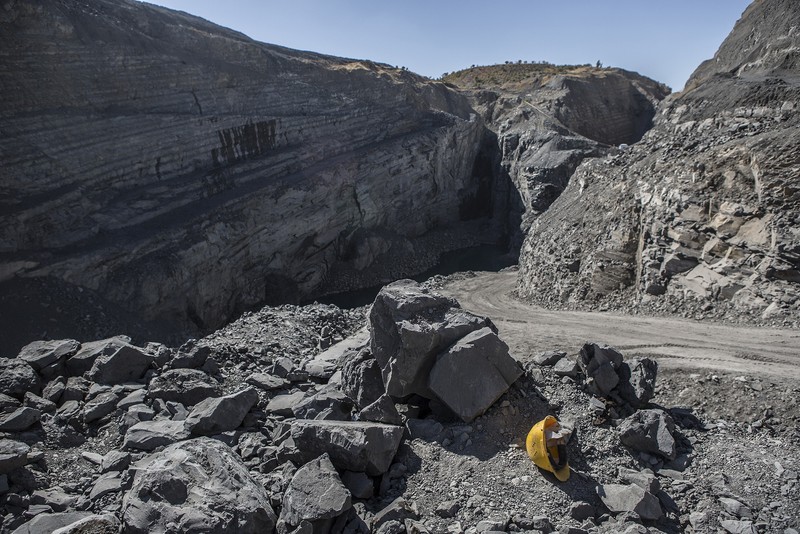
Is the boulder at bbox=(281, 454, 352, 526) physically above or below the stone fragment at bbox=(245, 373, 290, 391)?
above

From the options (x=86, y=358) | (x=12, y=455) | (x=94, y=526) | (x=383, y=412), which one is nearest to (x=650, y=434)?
(x=383, y=412)

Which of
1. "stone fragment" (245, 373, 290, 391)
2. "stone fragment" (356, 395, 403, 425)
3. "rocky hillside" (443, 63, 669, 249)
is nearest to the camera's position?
"stone fragment" (356, 395, 403, 425)

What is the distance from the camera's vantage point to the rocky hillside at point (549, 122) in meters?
34.1

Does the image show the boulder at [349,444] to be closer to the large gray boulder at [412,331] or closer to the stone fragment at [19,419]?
the large gray boulder at [412,331]

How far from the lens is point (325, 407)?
806cm

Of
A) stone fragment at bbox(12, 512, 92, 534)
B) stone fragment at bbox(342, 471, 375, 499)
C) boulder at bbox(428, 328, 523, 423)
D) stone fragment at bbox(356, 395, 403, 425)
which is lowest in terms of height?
stone fragment at bbox(12, 512, 92, 534)

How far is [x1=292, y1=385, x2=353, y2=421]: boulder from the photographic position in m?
7.87

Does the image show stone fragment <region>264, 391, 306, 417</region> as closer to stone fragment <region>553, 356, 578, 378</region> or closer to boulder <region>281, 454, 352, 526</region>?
boulder <region>281, 454, 352, 526</region>

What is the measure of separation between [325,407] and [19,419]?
4.66 meters

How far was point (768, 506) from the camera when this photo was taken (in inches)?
235

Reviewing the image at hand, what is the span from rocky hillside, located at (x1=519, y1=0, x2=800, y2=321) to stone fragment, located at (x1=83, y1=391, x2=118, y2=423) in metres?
13.6

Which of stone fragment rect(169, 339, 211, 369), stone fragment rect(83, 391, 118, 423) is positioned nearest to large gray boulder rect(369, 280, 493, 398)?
stone fragment rect(169, 339, 211, 369)

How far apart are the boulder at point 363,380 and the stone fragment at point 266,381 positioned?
1304 millimetres

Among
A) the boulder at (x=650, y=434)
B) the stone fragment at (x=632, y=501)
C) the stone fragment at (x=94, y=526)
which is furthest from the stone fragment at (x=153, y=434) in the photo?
the boulder at (x=650, y=434)
